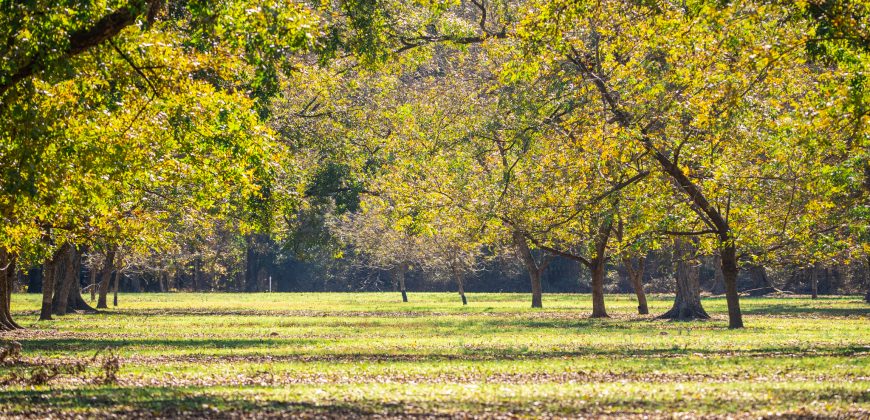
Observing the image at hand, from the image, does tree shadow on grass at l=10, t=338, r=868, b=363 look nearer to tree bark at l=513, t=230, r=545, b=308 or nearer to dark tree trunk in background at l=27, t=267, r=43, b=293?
tree bark at l=513, t=230, r=545, b=308

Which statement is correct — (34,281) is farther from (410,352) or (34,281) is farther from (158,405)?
(158,405)

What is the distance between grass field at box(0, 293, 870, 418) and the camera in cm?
1306

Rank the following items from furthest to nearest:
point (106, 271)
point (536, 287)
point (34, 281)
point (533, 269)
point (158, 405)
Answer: point (34, 281)
point (536, 287)
point (533, 269)
point (106, 271)
point (158, 405)

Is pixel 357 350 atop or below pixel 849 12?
below

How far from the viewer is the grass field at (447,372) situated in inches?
514

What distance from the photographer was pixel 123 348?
2536cm

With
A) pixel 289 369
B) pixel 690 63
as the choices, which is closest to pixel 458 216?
pixel 690 63

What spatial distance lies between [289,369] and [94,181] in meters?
4.94

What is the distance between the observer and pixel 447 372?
1816 cm

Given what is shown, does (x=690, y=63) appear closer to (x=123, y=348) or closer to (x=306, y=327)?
(x=123, y=348)

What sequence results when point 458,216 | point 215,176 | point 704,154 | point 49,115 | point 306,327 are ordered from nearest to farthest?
point 49,115 → point 215,176 → point 704,154 → point 306,327 → point 458,216

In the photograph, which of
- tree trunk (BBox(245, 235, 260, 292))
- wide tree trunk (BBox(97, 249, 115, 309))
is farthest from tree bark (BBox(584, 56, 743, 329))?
tree trunk (BBox(245, 235, 260, 292))

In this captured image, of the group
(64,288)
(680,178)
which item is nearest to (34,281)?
(64,288)

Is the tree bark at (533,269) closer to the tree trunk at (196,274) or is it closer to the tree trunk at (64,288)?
the tree trunk at (64,288)
